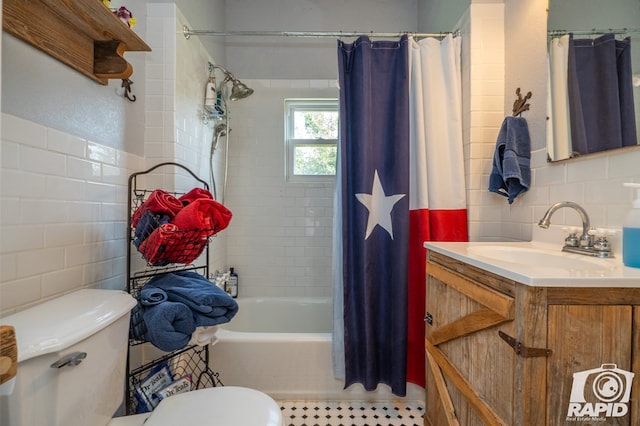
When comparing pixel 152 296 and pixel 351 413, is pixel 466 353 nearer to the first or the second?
pixel 351 413

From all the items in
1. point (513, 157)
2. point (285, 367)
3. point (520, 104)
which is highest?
point (520, 104)

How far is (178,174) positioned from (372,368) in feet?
4.95

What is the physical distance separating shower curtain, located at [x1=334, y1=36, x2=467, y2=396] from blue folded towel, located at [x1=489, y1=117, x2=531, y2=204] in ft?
0.66

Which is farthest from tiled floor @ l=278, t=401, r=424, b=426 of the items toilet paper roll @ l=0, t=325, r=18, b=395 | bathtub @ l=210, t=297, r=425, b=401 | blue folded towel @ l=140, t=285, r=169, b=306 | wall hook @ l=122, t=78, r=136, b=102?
wall hook @ l=122, t=78, r=136, b=102

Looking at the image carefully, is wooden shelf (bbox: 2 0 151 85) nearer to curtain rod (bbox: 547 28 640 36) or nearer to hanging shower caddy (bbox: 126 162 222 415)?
hanging shower caddy (bbox: 126 162 222 415)

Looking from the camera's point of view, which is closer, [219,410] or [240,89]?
[219,410]

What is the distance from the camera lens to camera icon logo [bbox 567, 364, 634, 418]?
0.67m

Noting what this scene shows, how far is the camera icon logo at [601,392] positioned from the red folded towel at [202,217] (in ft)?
3.92

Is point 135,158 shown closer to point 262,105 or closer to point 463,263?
point 262,105

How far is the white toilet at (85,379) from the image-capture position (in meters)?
0.67

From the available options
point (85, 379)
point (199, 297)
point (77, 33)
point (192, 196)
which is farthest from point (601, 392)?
point (77, 33)

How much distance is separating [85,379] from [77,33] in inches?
44.9

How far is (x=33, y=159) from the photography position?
0.92 m

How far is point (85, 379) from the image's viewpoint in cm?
80
